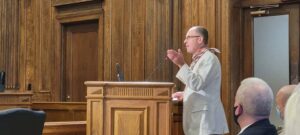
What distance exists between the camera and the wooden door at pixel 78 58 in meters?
7.29

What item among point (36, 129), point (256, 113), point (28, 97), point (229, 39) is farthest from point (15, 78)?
point (256, 113)

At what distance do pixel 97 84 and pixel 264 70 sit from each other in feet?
6.96

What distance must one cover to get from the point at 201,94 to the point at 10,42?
555cm

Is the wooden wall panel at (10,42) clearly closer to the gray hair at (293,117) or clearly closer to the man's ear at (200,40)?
the man's ear at (200,40)

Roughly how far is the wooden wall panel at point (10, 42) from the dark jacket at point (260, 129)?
6.91m

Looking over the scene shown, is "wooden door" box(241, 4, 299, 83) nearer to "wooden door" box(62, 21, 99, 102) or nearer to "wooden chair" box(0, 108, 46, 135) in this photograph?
"wooden door" box(62, 21, 99, 102)

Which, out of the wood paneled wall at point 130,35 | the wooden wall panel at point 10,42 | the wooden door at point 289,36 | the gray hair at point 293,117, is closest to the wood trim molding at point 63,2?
the wood paneled wall at point 130,35

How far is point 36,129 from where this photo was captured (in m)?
3.11

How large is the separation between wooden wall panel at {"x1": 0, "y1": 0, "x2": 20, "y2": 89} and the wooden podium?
4981mm

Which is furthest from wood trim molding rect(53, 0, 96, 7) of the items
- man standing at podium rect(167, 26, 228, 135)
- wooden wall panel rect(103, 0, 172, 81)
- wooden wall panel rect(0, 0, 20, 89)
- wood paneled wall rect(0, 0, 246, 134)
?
man standing at podium rect(167, 26, 228, 135)

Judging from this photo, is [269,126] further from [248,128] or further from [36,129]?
[36,129]

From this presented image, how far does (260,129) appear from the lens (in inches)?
82.7

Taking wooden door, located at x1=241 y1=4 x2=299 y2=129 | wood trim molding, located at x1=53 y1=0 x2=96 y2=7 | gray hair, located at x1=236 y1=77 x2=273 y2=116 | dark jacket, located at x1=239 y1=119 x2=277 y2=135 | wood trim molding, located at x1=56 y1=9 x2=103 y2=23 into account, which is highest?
wood trim molding, located at x1=53 y1=0 x2=96 y2=7

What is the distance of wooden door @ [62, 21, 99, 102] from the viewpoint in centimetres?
729
